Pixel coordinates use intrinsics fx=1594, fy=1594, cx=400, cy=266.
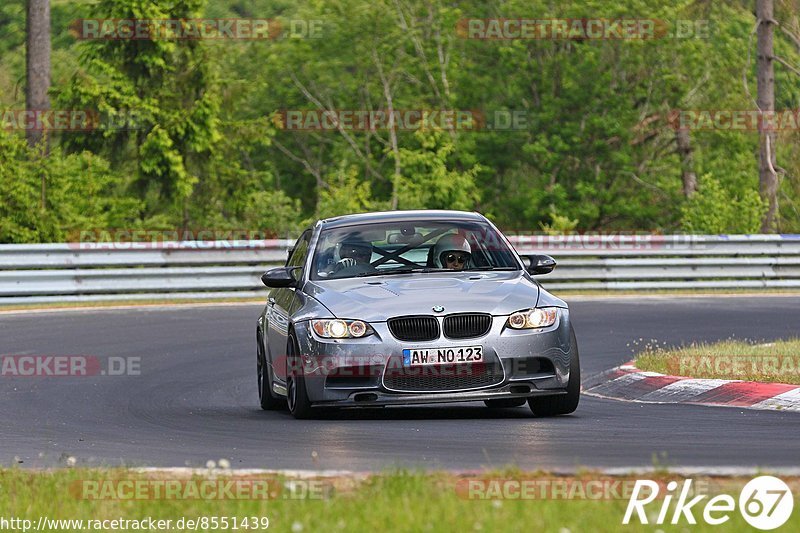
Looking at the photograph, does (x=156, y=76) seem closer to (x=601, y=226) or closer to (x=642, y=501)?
(x=601, y=226)

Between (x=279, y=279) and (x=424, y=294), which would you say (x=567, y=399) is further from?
(x=279, y=279)

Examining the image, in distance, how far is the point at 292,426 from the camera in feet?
35.8

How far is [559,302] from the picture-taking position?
1136 centimetres

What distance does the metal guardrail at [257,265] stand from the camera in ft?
82.7

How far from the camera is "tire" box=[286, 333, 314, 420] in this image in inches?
439

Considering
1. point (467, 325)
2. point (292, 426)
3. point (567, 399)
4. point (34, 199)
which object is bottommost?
point (34, 199)

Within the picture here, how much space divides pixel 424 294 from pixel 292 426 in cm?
128

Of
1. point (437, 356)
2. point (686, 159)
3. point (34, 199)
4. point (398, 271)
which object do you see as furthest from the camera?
point (686, 159)

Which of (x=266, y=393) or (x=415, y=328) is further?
(x=266, y=393)

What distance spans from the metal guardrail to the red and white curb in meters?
12.4

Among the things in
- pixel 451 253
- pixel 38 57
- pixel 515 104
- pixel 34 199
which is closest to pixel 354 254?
pixel 451 253

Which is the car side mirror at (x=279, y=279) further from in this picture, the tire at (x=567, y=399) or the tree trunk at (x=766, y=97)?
the tree trunk at (x=766, y=97)

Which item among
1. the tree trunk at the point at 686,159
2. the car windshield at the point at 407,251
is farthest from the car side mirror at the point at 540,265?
the tree trunk at the point at 686,159

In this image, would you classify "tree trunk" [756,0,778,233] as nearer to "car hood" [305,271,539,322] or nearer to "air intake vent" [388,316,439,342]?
"car hood" [305,271,539,322]
